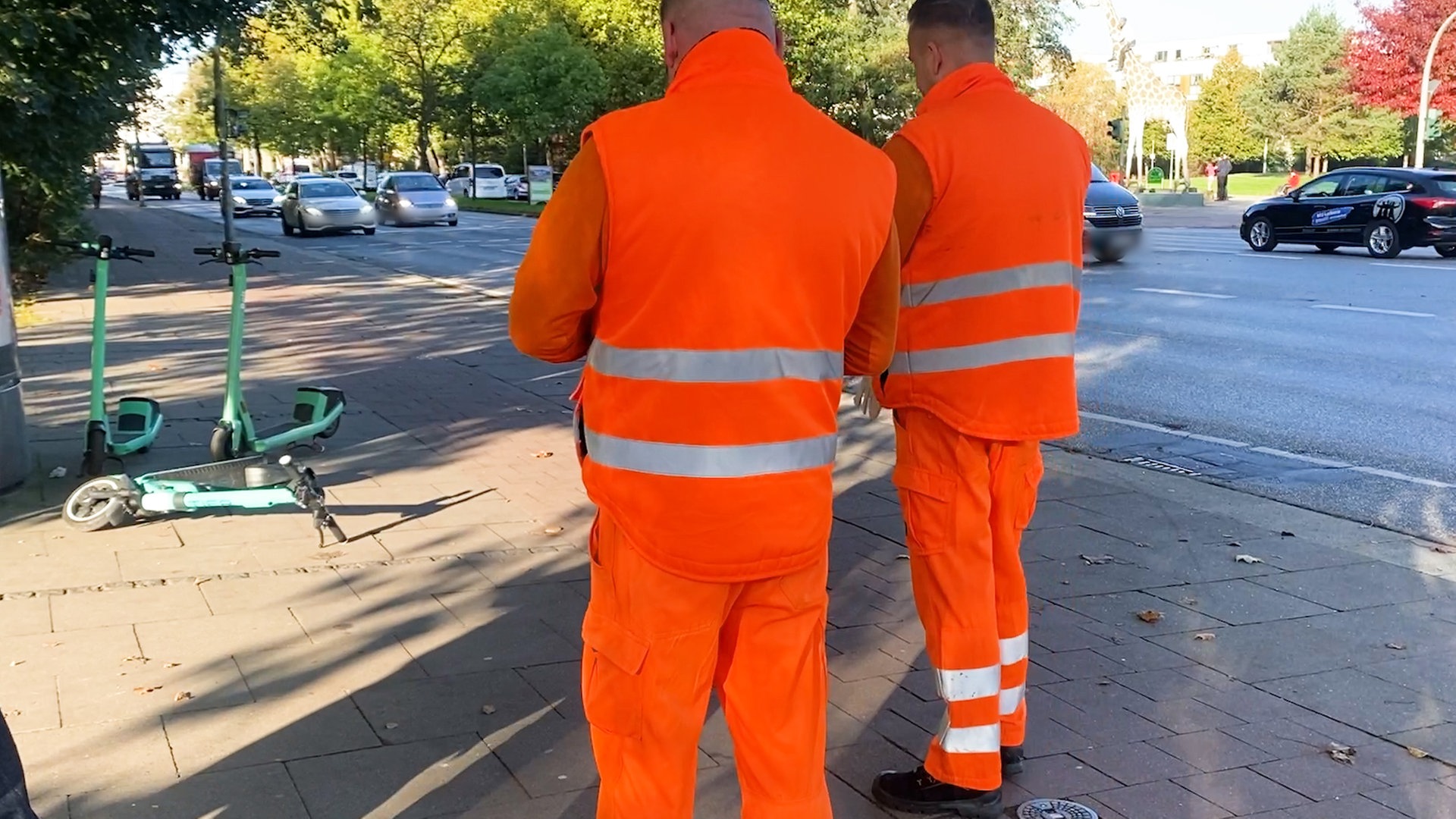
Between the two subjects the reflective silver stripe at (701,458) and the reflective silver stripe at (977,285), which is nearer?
the reflective silver stripe at (701,458)

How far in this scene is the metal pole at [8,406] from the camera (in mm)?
6504

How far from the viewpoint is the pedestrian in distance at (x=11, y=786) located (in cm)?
227

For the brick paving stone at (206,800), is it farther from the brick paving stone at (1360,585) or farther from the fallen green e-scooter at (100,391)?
the brick paving stone at (1360,585)

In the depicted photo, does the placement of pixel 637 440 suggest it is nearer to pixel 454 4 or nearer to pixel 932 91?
pixel 932 91

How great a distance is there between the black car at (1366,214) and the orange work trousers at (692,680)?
73.1ft

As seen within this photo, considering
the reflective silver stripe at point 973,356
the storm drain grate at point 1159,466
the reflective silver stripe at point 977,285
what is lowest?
the storm drain grate at point 1159,466

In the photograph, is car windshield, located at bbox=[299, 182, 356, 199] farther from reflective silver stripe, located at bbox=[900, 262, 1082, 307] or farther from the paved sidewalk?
reflective silver stripe, located at bbox=[900, 262, 1082, 307]

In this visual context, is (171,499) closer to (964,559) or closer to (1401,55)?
(964,559)

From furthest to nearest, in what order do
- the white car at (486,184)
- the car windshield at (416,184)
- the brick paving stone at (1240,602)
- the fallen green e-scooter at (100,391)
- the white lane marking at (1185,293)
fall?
the white car at (486,184)
the car windshield at (416,184)
the white lane marking at (1185,293)
the fallen green e-scooter at (100,391)
the brick paving stone at (1240,602)

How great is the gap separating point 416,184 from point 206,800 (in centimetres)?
3554

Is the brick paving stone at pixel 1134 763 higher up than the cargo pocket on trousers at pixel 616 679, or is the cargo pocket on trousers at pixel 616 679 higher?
the cargo pocket on trousers at pixel 616 679

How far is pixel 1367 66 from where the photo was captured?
182 ft

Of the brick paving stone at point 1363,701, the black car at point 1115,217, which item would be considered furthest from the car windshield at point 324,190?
the brick paving stone at point 1363,701

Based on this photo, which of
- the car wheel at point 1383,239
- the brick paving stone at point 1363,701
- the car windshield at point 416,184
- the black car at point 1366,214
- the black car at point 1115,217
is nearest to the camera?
the brick paving stone at point 1363,701
